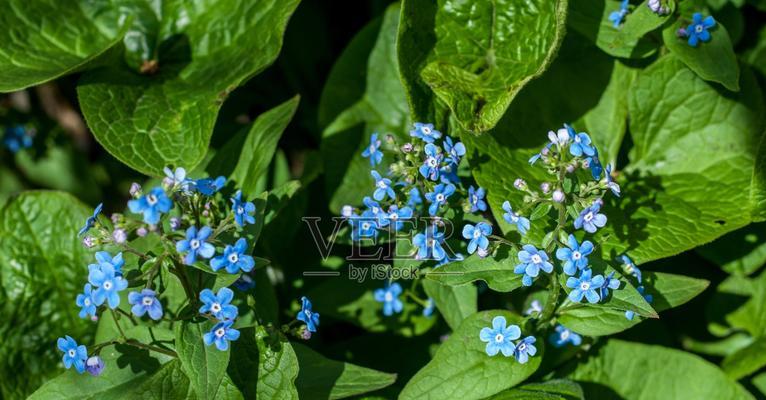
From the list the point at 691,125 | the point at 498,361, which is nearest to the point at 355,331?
the point at 498,361

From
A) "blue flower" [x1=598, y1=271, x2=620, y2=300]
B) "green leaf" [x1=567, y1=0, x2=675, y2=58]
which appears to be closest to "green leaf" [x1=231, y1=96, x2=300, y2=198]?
"green leaf" [x1=567, y1=0, x2=675, y2=58]

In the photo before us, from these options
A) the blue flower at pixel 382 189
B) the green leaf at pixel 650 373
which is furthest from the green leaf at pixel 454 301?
the green leaf at pixel 650 373

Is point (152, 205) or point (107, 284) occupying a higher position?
point (152, 205)

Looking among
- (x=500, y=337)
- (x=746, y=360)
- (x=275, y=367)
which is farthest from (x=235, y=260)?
(x=746, y=360)

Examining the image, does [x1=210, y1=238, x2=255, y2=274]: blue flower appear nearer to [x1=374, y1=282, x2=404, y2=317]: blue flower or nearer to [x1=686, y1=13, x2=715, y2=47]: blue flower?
[x1=374, y1=282, x2=404, y2=317]: blue flower

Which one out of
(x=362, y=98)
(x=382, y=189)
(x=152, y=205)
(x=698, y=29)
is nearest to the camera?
(x=152, y=205)

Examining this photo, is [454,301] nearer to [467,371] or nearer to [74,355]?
[467,371]
